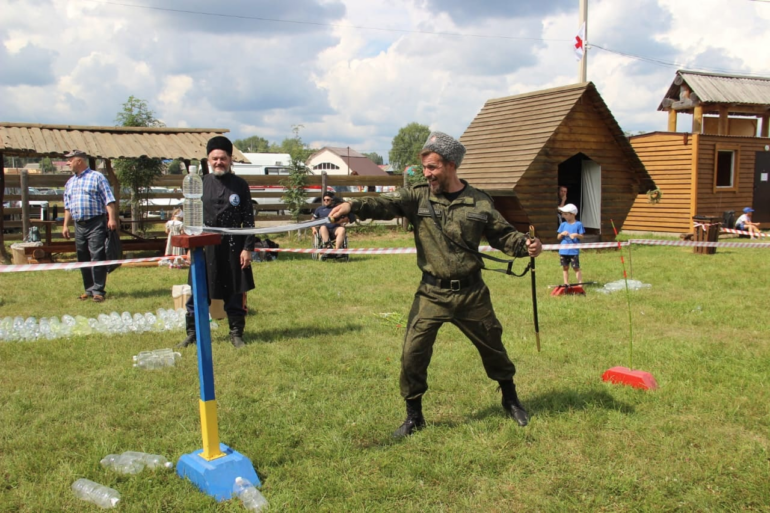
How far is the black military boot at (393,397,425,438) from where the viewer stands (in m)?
4.41

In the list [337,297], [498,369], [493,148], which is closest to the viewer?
[498,369]

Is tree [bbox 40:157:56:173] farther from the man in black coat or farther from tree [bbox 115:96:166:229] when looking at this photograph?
the man in black coat

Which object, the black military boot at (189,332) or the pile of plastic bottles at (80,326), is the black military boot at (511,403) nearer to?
the black military boot at (189,332)

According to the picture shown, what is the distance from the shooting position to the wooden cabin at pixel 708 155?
66.4 ft

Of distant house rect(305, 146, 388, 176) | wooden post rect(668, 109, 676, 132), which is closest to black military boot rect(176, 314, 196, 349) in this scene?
wooden post rect(668, 109, 676, 132)

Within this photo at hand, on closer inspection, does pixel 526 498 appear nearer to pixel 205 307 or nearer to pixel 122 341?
pixel 205 307

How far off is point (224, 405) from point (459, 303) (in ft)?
6.72

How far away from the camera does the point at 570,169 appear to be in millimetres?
17688

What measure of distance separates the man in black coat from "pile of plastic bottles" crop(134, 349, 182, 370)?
1.54ft

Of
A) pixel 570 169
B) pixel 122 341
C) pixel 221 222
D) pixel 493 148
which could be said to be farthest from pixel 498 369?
pixel 570 169

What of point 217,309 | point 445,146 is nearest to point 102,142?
point 217,309

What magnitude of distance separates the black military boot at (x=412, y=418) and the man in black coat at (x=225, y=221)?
256 centimetres

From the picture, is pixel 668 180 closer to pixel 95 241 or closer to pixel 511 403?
pixel 95 241

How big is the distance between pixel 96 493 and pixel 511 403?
9.21ft
